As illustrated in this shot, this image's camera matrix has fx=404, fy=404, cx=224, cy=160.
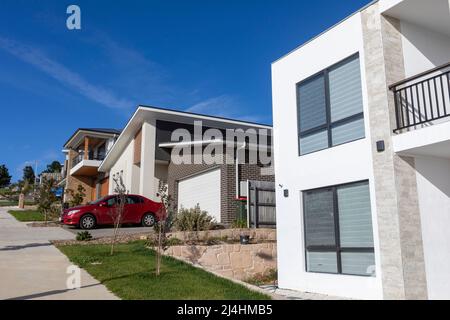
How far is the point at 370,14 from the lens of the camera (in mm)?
8555

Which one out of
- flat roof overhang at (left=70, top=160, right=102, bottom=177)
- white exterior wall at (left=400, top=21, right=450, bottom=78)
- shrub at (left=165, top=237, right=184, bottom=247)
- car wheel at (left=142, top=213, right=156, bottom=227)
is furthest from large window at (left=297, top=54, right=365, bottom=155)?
flat roof overhang at (left=70, top=160, right=102, bottom=177)

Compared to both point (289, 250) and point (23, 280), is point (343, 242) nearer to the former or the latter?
point (289, 250)

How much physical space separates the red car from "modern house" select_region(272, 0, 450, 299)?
31.2 feet

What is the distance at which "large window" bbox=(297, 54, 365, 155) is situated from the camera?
8750 millimetres

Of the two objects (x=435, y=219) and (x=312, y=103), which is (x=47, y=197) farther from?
(x=435, y=219)

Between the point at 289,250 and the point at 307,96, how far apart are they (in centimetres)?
385

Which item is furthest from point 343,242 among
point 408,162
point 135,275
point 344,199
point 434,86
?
point 135,275

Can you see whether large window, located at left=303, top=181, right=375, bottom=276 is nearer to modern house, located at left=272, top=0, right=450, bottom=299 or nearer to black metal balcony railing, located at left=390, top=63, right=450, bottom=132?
modern house, located at left=272, top=0, right=450, bottom=299

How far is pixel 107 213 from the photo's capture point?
1836cm

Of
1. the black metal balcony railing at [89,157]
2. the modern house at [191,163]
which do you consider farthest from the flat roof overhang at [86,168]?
the modern house at [191,163]

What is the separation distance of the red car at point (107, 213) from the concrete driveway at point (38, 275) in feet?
12.5

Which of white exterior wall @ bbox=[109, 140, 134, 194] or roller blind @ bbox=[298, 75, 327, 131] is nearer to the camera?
roller blind @ bbox=[298, 75, 327, 131]

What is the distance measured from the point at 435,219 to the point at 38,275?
27.2 ft

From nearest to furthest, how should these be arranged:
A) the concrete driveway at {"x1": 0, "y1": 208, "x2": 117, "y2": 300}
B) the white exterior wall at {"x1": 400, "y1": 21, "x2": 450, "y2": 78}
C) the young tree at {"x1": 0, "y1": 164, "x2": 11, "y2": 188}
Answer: the concrete driveway at {"x1": 0, "y1": 208, "x2": 117, "y2": 300}
the white exterior wall at {"x1": 400, "y1": 21, "x2": 450, "y2": 78}
the young tree at {"x1": 0, "y1": 164, "x2": 11, "y2": 188}
